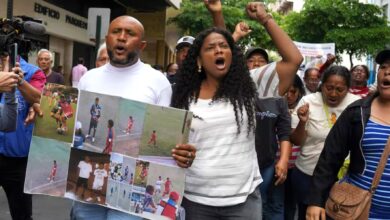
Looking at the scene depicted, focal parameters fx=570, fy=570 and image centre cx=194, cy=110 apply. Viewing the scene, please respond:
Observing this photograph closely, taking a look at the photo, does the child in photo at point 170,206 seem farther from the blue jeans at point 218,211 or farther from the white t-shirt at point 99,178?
the white t-shirt at point 99,178

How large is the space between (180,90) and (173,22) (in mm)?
22250

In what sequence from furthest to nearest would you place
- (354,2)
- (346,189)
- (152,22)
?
(152,22) → (354,2) → (346,189)

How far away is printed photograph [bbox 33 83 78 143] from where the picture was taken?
306 centimetres

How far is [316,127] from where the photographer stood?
15.9ft

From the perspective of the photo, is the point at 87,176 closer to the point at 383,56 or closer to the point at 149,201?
the point at 149,201

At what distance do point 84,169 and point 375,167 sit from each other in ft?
5.18

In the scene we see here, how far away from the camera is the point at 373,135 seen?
10.2 feet

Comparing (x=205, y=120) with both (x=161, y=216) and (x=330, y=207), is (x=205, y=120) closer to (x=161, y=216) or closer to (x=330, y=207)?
(x=161, y=216)

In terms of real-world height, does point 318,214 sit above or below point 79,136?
below

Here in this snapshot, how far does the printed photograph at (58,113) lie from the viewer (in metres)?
3.06

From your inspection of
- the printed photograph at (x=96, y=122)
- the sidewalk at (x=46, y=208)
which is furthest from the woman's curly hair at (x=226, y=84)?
the sidewalk at (x=46, y=208)

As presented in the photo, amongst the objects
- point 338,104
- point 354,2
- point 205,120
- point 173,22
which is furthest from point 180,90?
point 173,22

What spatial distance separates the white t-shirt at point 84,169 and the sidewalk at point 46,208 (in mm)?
3403

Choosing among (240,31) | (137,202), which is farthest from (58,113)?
(240,31)
